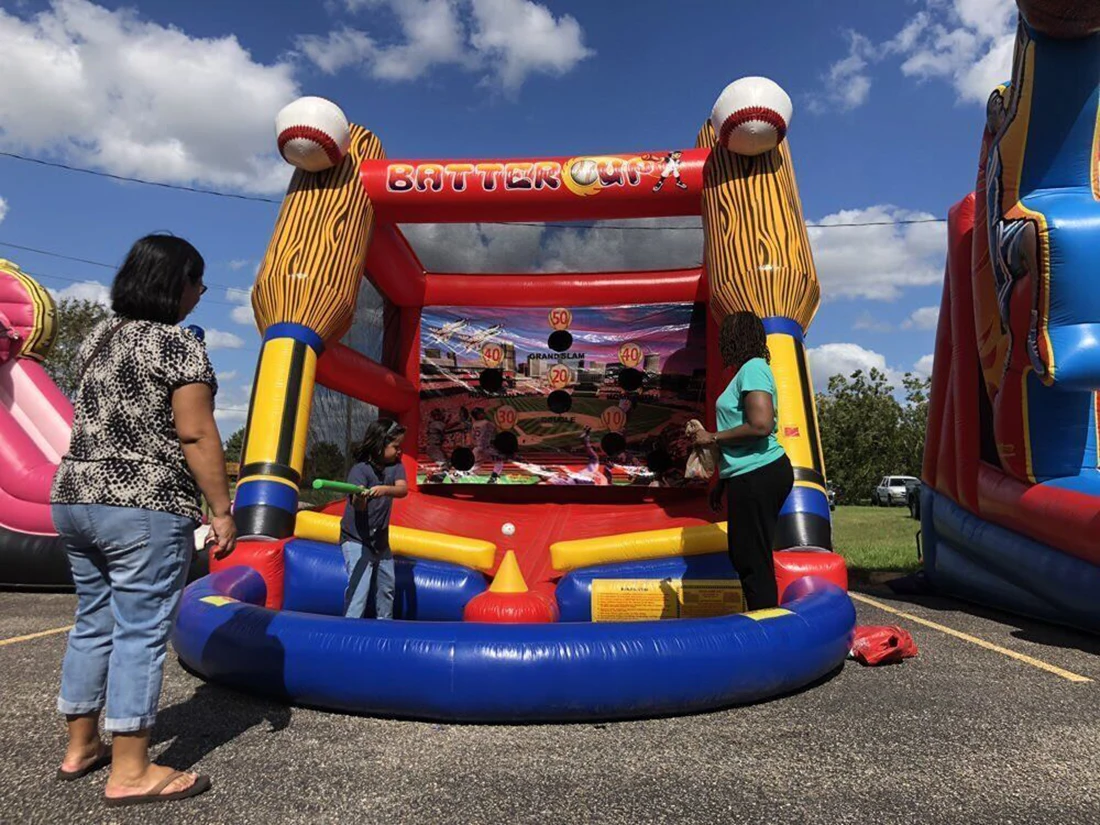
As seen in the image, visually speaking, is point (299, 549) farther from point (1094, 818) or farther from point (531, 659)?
point (1094, 818)

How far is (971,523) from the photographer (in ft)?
15.4

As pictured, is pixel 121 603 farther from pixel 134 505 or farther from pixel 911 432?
pixel 911 432

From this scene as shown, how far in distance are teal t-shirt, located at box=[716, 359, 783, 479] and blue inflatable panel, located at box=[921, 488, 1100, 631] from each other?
1873mm

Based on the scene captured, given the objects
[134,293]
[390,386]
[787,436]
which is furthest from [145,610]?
[390,386]

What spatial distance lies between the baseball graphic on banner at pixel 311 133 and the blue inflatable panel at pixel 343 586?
2.58m

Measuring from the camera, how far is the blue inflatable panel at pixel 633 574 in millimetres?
3885

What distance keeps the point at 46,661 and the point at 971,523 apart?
5045 millimetres

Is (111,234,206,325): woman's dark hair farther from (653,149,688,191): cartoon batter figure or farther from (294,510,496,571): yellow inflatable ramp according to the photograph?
(653,149,688,191): cartoon batter figure

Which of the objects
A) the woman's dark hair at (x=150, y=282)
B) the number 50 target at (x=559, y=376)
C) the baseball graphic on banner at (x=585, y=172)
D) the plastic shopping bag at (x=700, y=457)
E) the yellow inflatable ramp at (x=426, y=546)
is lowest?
the yellow inflatable ramp at (x=426, y=546)

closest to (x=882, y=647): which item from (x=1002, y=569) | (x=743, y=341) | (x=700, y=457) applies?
(x=700, y=457)

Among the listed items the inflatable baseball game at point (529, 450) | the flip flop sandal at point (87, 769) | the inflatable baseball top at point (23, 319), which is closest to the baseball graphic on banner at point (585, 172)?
the inflatable baseball game at point (529, 450)

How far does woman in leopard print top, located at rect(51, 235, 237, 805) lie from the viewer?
1.76 m

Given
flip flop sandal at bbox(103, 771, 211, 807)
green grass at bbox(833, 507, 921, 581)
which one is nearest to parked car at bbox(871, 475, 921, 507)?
green grass at bbox(833, 507, 921, 581)

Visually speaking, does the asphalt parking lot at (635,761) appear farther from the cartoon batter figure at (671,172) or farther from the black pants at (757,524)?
→ the cartoon batter figure at (671,172)
